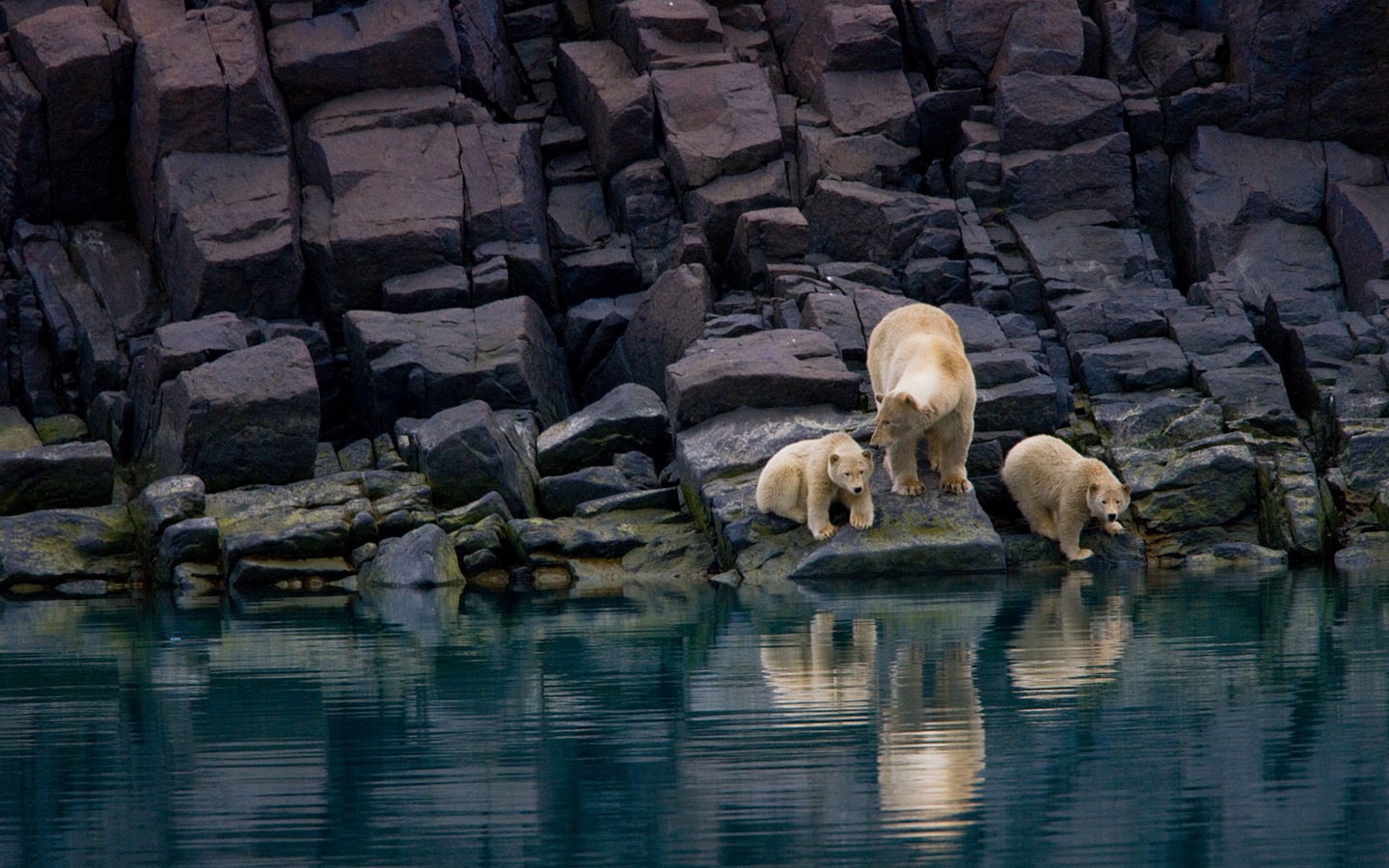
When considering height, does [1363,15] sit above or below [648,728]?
above

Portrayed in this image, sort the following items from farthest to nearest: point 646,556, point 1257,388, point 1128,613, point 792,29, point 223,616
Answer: point 792,29, point 1257,388, point 646,556, point 223,616, point 1128,613

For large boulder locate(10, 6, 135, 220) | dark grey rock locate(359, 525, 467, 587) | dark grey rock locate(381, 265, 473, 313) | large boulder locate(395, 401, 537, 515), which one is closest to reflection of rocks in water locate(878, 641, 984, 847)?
dark grey rock locate(359, 525, 467, 587)

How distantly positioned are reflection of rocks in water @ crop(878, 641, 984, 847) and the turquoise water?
2cm

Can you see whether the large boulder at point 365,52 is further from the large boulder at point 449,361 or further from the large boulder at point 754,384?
the large boulder at point 754,384

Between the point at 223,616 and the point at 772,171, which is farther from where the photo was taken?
the point at 772,171

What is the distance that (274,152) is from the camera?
85.9 ft

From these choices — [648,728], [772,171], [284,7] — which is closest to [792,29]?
[772,171]

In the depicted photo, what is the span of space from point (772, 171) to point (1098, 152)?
5.17 m

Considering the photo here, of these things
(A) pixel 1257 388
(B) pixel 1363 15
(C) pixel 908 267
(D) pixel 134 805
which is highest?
(B) pixel 1363 15

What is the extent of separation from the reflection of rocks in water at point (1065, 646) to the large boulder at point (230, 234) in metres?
14.8

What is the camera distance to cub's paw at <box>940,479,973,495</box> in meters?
16.9

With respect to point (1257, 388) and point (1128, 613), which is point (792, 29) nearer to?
point (1257, 388)

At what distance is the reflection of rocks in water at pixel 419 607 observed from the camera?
13.6m

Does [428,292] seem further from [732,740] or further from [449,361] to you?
[732,740]
